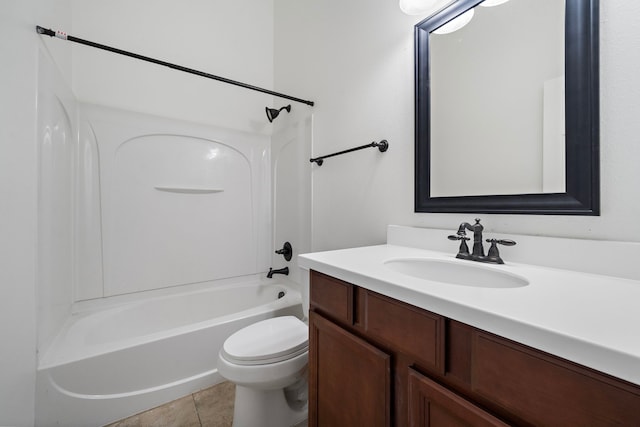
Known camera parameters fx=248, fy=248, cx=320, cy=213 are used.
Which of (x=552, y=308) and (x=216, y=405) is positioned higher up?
(x=552, y=308)

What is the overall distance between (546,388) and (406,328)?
0.81 feet

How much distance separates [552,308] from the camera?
446 mm

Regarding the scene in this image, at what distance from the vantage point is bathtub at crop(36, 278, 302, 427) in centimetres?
→ 110

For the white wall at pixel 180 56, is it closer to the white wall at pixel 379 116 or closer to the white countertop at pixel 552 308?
the white wall at pixel 379 116

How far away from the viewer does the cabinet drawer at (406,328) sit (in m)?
0.52

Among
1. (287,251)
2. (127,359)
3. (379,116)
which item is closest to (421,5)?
(379,116)

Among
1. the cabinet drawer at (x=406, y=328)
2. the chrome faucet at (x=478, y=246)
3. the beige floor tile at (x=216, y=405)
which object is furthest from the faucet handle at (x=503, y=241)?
the beige floor tile at (x=216, y=405)

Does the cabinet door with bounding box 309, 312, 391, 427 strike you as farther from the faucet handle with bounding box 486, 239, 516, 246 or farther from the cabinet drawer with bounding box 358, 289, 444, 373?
the faucet handle with bounding box 486, 239, 516, 246

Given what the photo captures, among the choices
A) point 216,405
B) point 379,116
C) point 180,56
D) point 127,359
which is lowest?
point 216,405

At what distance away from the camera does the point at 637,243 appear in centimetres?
62

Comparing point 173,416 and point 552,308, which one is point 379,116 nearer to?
point 552,308

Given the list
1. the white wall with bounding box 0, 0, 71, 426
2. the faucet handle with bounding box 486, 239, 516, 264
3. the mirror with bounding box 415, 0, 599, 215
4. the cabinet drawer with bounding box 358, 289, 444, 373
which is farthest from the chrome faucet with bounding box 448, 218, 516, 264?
the white wall with bounding box 0, 0, 71, 426

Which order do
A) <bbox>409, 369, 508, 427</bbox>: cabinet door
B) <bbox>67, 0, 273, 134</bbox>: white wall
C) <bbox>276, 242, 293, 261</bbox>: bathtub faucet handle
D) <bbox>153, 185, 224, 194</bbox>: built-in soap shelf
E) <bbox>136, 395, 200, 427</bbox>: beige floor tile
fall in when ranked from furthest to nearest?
<bbox>276, 242, 293, 261</bbox>: bathtub faucet handle
<bbox>153, 185, 224, 194</bbox>: built-in soap shelf
<bbox>67, 0, 273, 134</bbox>: white wall
<bbox>136, 395, 200, 427</bbox>: beige floor tile
<bbox>409, 369, 508, 427</bbox>: cabinet door

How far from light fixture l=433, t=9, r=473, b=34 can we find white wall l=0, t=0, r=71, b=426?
1630 mm
